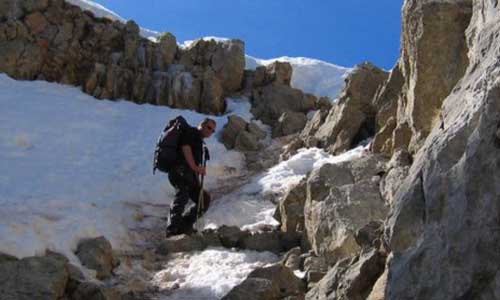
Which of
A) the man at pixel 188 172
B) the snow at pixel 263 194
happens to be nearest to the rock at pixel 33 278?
the man at pixel 188 172

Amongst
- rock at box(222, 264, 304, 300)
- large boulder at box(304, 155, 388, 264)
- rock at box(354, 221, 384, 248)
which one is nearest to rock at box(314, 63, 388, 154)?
large boulder at box(304, 155, 388, 264)

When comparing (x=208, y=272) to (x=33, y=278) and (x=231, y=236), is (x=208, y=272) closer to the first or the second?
(x=231, y=236)

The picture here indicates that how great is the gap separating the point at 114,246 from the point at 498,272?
27.4 ft

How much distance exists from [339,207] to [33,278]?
16.2ft

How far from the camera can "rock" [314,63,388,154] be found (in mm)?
19359

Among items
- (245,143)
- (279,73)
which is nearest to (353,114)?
(245,143)

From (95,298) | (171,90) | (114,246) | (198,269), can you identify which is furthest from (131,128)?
(95,298)

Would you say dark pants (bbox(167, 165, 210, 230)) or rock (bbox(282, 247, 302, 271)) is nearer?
rock (bbox(282, 247, 302, 271))

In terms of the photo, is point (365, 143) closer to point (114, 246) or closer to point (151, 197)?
point (151, 197)

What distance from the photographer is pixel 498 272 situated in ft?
16.9

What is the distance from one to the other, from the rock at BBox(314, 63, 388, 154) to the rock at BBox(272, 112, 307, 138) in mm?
4880

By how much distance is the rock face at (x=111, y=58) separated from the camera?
31312 millimetres

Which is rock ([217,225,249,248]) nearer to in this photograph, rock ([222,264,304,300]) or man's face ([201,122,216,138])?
man's face ([201,122,216,138])

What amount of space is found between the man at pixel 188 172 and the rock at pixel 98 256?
2.59 metres
